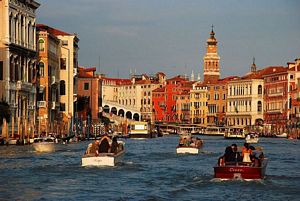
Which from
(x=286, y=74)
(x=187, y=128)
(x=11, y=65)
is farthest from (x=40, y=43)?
(x=187, y=128)

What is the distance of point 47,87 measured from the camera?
71188 millimetres

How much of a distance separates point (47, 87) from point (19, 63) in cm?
982

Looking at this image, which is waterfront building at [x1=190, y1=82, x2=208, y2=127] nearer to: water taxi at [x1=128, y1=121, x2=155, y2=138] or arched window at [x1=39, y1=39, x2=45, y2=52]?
water taxi at [x1=128, y1=121, x2=155, y2=138]

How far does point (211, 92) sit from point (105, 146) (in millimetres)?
116423

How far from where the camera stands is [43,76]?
2805 inches

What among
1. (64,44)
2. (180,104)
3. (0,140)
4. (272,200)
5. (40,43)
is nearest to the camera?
(272,200)

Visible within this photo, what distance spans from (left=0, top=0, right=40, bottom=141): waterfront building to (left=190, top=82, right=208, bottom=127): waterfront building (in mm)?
87449

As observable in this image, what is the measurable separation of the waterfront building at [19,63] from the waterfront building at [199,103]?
8745cm

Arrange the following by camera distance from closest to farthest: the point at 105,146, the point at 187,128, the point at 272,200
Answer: the point at 272,200
the point at 105,146
the point at 187,128

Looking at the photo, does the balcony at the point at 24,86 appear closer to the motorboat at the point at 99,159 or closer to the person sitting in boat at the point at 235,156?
the motorboat at the point at 99,159

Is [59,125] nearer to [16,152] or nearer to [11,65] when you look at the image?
[11,65]

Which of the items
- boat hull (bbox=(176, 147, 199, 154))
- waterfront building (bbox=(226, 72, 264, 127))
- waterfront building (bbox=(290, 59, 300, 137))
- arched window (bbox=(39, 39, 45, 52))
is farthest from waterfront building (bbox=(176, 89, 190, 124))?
boat hull (bbox=(176, 147, 199, 154))

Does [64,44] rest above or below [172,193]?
above

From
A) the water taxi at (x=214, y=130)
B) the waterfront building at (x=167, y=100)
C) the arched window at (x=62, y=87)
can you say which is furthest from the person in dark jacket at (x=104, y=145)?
the waterfront building at (x=167, y=100)
